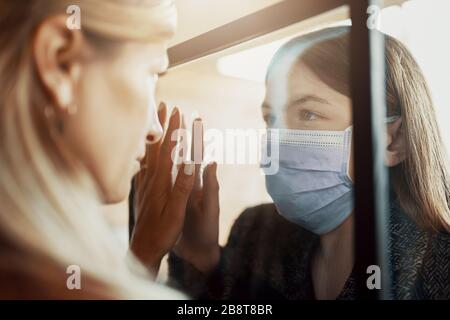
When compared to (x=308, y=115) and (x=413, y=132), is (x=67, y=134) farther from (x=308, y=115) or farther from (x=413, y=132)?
(x=413, y=132)

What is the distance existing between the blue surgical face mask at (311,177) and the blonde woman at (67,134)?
1.22 ft

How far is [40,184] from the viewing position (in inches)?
45.3

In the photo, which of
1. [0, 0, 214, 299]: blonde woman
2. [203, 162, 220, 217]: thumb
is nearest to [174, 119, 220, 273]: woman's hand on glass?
[203, 162, 220, 217]: thumb

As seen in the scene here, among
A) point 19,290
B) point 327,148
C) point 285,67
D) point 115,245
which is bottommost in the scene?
point 19,290

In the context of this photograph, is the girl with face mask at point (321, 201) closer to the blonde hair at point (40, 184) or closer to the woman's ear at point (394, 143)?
the woman's ear at point (394, 143)

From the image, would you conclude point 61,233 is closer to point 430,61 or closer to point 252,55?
point 252,55

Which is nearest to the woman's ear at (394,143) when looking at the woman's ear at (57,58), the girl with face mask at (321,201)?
the girl with face mask at (321,201)

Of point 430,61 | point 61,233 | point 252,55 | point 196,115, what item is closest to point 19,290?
point 61,233

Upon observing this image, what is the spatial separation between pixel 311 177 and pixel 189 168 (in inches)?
12.6

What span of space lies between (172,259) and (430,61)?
81 cm

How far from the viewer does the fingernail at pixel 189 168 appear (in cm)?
128

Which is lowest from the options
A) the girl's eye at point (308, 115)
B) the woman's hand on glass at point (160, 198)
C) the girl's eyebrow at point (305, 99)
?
the woman's hand on glass at point (160, 198)

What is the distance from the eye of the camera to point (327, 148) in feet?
3.85

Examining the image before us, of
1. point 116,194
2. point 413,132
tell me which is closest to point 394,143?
point 413,132
